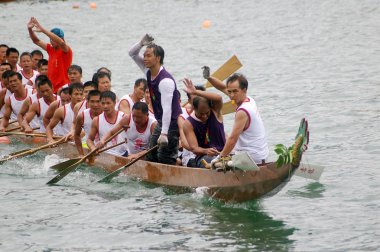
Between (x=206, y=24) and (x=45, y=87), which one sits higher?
(x=206, y=24)

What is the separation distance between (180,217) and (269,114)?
761cm

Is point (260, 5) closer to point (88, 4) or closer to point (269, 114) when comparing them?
point (88, 4)

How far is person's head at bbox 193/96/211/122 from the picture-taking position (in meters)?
10.7

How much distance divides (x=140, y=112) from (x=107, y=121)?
2.95 feet

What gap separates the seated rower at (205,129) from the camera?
10773 millimetres

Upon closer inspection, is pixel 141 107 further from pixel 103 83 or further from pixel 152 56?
pixel 103 83

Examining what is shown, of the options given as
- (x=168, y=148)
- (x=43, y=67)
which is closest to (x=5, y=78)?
(x=43, y=67)

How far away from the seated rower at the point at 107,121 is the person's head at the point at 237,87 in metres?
2.62

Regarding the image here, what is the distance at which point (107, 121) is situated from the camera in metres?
12.5

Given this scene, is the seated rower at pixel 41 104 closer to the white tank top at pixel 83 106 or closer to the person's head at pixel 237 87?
the white tank top at pixel 83 106

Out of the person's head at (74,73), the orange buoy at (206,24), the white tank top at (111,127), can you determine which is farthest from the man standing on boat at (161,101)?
the orange buoy at (206,24)

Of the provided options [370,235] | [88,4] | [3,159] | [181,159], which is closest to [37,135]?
[3,159]

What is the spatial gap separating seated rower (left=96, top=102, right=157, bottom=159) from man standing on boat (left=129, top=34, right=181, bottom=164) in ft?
1.27

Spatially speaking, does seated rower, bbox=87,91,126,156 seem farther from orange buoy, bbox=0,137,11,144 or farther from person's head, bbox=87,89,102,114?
orange buoy, bbox=0,137,11,144
